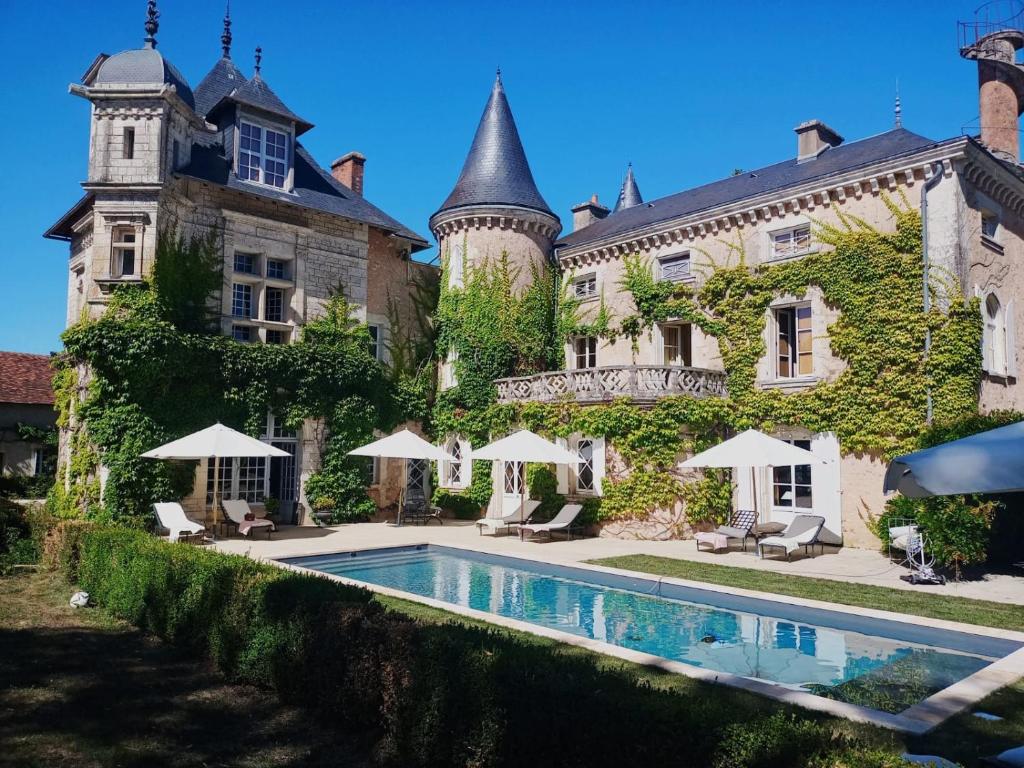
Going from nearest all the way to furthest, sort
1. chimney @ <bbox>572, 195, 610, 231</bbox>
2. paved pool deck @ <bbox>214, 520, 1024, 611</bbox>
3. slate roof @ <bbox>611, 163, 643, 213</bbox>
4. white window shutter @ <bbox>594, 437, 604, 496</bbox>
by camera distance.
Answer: paved pool deck @ <bbox>214, 520, 1024, 611</bbox> < white window shutter @ <bbox>594, 437, 604, 496</bbox> < chimney @ <bbox>572, 195, 610, 231</bbox> < slate roof @ <bbox>611, 163, 643, 213</bbox>

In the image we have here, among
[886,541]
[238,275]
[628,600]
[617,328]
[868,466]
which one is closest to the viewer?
[628,600]

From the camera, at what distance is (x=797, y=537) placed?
47.3 feet

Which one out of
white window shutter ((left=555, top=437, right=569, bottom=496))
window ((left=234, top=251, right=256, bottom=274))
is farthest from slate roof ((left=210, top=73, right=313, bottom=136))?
white window shutter ((left=555, top=437, right=569, bottom=496))

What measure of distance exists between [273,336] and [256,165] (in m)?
4.85

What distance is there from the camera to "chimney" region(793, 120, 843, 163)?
65.5 feet

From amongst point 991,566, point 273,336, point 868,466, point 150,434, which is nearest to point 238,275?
point 273,336

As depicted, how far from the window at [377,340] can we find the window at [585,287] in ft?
20.4

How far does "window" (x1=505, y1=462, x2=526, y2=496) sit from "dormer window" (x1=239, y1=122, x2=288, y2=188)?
1044cm

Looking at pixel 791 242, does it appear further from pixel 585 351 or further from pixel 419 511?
pixel 419 511

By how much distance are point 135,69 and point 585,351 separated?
14352mm

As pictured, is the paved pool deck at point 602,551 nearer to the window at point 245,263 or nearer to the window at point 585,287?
the window at point 245,263

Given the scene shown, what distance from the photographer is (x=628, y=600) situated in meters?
10.6

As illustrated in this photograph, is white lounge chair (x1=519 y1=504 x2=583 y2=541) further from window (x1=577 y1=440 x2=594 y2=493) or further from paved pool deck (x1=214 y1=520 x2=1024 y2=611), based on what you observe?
window (x1=577 y1=440 x2=594 y2=493)

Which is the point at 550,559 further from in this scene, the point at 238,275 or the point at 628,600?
the point at 238,275
